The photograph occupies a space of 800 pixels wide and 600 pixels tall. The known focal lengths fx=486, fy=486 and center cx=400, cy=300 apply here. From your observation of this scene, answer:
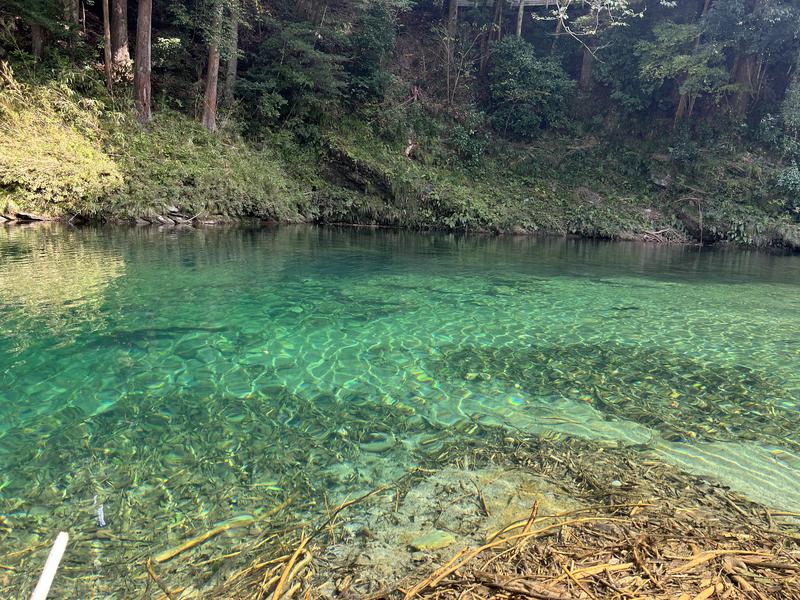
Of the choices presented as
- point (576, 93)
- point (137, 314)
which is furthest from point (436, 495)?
point (576, 93)

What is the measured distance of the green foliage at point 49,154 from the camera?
1348 centimetres

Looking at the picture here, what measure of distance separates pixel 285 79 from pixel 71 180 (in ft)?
33.8

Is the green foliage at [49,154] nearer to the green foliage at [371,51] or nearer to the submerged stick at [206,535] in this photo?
the green foliage at [371,51]

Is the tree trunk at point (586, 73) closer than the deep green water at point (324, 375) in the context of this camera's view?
No

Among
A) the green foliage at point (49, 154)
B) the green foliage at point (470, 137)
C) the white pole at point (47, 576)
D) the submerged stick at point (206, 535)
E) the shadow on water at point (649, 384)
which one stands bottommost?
the submerged stick at point (206, 535)

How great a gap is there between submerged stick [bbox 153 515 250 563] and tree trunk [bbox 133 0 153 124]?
1905 cm

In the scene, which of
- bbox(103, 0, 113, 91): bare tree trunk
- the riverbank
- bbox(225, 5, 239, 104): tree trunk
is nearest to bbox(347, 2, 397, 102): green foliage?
the riverbank

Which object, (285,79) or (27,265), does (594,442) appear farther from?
(285,79)

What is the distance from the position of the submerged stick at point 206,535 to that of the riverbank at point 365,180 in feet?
49.2

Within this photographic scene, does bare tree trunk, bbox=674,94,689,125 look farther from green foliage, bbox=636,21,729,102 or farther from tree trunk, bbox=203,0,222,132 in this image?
tree trunk, bbox=203,0,222,132

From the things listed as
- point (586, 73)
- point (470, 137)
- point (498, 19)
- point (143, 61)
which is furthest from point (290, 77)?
point (586, 73)

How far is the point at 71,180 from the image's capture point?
1410 centimetres

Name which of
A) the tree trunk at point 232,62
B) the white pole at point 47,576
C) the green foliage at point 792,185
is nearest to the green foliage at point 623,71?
the green foliage at point 792,185

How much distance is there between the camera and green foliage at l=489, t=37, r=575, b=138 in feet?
82.6
